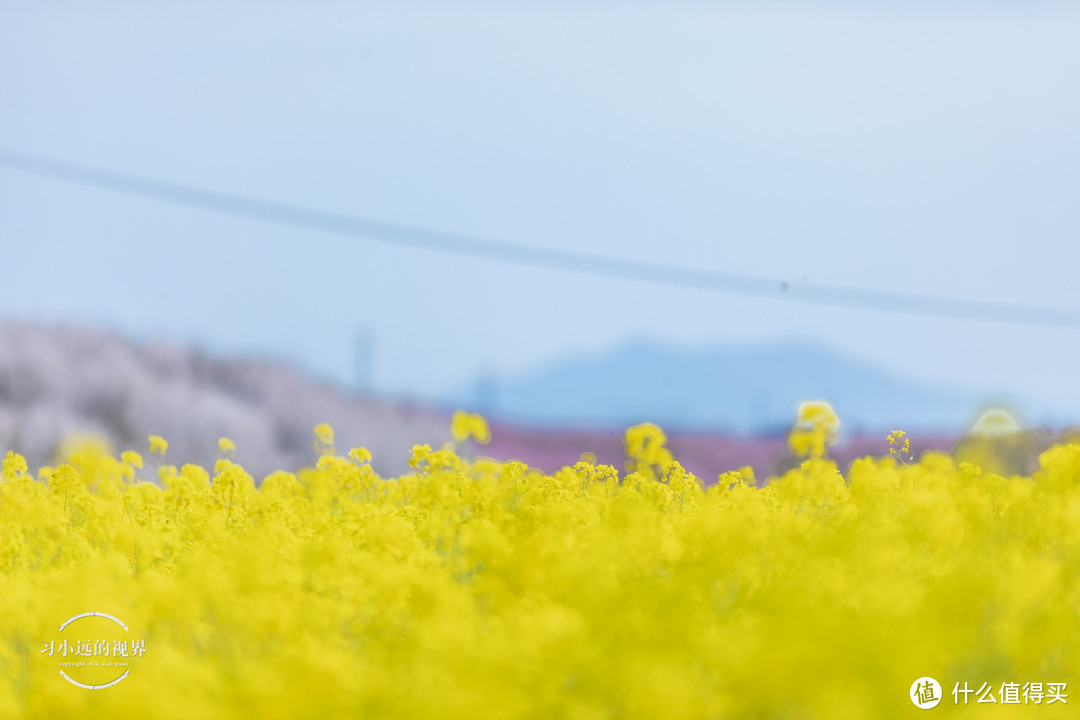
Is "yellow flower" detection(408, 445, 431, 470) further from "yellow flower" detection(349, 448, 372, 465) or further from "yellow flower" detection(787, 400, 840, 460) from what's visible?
"yellow flower" detection(787, 400, 840, 460)

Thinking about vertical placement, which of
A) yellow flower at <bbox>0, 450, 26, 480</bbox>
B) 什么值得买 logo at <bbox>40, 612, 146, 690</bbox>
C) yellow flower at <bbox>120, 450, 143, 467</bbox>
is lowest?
什么值得买 logo at <bbox>40, 612, 146, 690</bbox>

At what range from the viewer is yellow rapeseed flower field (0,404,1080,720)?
2129mm

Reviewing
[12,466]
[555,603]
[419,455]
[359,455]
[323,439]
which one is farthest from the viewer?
[323,439]

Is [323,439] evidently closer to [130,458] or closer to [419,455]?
[130,458]

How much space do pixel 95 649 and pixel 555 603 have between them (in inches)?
50.9

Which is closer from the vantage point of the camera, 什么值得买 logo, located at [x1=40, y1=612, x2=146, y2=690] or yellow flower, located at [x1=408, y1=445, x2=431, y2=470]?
什么值得买 logo, located at [x1=40, y1=612, x2=146, y2=690]

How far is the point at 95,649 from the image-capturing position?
3.06 metres

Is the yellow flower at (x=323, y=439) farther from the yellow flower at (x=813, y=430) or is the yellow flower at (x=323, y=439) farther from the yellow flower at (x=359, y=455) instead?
the yellow flower at (x=813, y=430)

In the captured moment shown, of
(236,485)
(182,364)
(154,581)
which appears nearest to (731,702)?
(154,581)

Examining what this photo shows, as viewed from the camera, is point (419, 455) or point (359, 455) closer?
point (419, 455)

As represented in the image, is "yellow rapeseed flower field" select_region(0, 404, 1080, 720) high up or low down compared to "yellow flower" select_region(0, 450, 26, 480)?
down

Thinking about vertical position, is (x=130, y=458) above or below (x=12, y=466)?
above

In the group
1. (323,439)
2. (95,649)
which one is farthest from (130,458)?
(95,649)

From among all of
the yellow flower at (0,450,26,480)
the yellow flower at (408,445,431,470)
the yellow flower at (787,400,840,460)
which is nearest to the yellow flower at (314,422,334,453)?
the yellow flower at (408,445,431,470)
